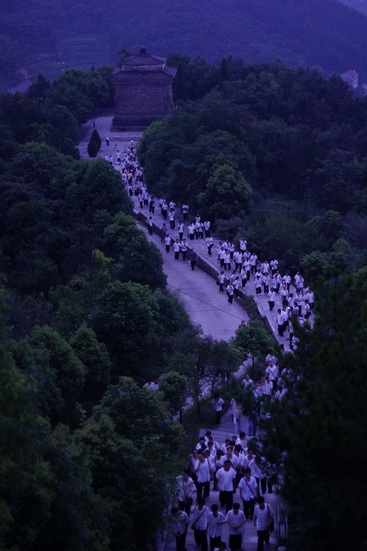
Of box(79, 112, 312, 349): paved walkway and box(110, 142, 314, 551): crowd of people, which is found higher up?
box(79, 112, 312, 349): paved walkway

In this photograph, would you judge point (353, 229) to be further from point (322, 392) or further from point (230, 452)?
point (322, 392)

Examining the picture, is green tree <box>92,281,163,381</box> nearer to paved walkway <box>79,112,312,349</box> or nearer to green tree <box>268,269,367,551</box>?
paved walkway <box>79,112,312,349</box>

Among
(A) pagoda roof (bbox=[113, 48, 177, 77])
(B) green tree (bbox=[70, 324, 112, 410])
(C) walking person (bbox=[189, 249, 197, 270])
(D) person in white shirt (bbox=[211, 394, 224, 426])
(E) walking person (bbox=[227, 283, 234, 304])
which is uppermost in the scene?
(A) pagoda roof (bbox=[113, 48, 177, 77])

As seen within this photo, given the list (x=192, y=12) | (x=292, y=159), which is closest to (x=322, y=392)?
(x=292, y=159)

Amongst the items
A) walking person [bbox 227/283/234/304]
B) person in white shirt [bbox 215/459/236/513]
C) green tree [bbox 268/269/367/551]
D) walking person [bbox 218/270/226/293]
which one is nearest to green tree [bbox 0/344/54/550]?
green tree [bbox 268/269/367/551]

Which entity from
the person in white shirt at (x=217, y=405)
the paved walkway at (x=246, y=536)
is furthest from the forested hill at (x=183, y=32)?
the paved walkway at (x=246, y=536)

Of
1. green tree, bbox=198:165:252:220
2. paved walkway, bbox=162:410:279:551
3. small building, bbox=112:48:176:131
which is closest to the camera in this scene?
paved walkway, bbox=162:410:279:551

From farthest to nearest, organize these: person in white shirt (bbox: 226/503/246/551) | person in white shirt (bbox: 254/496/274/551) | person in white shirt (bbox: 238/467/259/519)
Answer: person in white shirt (bbox: 238/467/259/519) → person in white shirt (bbox: 254/496/274/551) → person in white shirt (bbox: 226/503/246/551)
